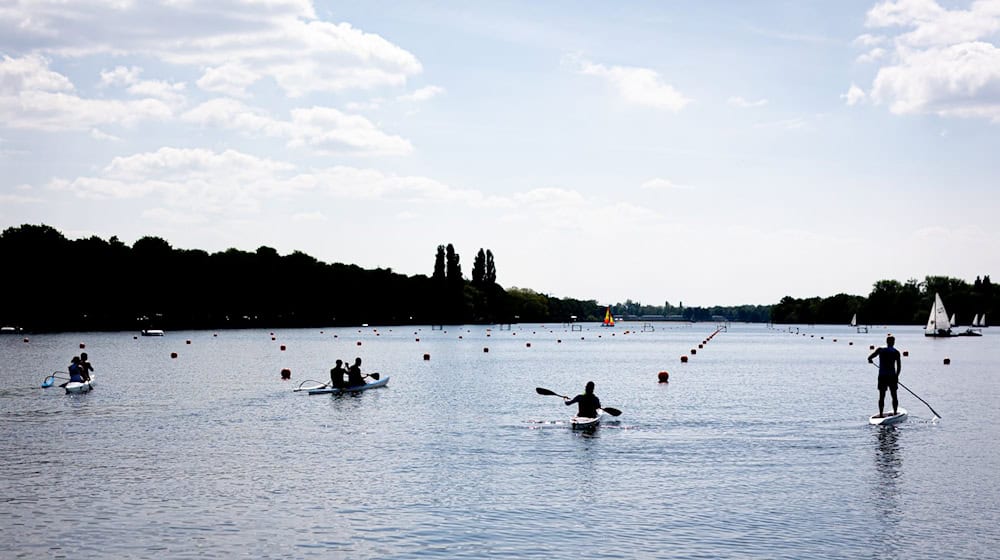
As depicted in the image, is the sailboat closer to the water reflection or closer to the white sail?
the white sail

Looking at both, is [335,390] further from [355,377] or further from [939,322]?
[939,322]

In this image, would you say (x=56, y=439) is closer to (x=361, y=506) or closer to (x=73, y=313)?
(x=361, y=506)

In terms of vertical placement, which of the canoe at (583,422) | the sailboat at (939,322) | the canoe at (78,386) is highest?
the sailboat at (939,322)

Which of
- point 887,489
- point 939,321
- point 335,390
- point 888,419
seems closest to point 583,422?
point 888,419

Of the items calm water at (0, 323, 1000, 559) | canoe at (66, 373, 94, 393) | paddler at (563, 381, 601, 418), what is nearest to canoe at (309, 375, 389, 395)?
calm water at (0, 323, 1000, 559)

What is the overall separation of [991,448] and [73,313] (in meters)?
172

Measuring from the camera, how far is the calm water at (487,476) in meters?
20.1

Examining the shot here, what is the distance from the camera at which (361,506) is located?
2373 cm

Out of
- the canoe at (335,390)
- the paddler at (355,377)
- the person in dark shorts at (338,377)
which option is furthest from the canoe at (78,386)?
the paddler at (355,377)

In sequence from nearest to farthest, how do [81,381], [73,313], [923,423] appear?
[923,423] → [81,381] → [73,313]

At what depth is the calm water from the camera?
20.1 m

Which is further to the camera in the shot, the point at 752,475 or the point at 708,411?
the point at 708,411

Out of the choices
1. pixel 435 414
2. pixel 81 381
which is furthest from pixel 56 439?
pixel 81 381

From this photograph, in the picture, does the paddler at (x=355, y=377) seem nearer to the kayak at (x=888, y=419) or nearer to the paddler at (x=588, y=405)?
the paddler at (x=588, y=405)
